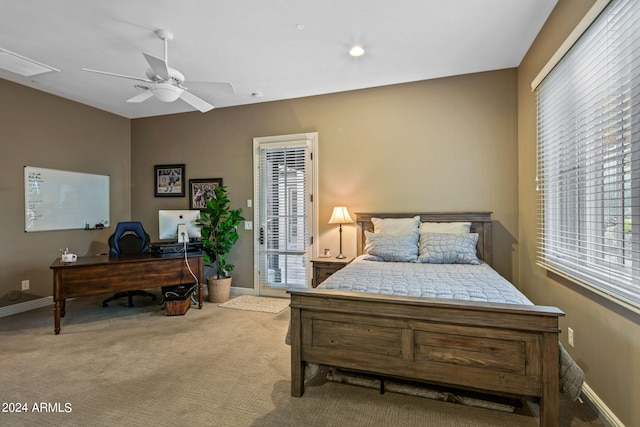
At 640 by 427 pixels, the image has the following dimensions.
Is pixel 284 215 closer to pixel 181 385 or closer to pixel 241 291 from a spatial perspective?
pixel 241 291

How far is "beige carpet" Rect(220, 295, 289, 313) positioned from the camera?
13.2 feet

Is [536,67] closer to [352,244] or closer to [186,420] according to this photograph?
[352,244]

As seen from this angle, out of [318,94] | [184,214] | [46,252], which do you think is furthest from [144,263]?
[318,94]

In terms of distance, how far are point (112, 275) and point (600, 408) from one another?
4.20 meters

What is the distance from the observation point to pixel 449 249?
3137mm

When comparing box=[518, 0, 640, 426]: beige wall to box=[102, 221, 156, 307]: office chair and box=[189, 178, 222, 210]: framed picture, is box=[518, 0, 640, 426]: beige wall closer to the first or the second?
box=[189, 178, 222, 210]: framed picture

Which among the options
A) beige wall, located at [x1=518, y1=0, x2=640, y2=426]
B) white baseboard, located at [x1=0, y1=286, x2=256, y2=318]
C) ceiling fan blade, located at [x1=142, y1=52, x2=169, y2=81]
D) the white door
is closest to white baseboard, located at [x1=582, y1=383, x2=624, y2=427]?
beige wall, located at [x1=518, y1=0, x2=640, y2=426]

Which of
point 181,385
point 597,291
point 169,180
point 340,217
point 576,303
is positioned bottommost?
point 181,385

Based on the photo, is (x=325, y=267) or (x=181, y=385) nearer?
(x=181, y=385)

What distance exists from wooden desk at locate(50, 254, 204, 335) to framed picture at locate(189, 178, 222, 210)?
1.31m

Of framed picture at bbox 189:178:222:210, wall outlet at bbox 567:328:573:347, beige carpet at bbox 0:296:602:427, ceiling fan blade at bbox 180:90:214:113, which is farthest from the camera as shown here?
framed picture at bbox 189:178:222:210

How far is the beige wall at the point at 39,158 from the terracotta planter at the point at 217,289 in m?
2.10

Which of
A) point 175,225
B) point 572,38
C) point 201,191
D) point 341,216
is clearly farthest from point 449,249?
point 201,191

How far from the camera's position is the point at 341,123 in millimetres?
4242
